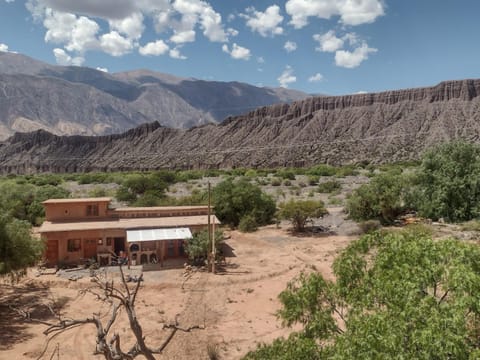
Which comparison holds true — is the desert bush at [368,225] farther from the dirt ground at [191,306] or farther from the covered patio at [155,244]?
the covered patio at [155,244]

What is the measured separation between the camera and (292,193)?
46.6 meters

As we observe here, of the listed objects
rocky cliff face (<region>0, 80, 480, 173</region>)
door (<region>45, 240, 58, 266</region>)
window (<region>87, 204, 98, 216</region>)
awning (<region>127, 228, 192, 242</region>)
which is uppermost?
rocky cliff face (<region>0, 80, 480, 173</region>)

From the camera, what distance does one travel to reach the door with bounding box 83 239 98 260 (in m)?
21.6

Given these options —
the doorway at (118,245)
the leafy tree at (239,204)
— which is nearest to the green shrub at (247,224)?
the leafy tree at (239,204)

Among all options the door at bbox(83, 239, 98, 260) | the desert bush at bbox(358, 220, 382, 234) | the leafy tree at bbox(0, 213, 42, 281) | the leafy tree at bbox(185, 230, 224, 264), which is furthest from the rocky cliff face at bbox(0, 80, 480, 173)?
the leafy tree at bbox(0, 213, 42, 281)

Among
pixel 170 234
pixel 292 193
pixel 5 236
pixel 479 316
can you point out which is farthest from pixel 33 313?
pixel 292 193

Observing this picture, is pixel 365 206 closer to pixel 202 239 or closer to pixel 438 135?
pixel 202 239

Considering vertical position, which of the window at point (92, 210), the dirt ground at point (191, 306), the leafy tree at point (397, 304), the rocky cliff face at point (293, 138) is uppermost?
the rocky cliff face at point (293, 138)

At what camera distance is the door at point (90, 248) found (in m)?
21.6

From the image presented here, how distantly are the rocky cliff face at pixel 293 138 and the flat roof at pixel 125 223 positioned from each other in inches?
2823

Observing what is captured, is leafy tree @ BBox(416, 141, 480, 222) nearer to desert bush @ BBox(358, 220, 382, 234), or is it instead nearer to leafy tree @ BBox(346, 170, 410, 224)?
leafy tree @ BBox(346, 170, 410, 224)

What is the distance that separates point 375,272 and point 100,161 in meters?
134

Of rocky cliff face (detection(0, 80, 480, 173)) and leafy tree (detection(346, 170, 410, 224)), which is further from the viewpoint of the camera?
rocky cliff face (detection(0, 80, 480, 173))

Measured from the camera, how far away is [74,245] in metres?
21.5
